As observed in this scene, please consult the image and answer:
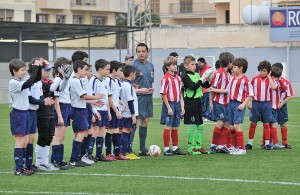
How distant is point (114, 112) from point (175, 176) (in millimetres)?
3276

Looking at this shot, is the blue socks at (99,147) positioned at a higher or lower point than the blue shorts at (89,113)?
lower

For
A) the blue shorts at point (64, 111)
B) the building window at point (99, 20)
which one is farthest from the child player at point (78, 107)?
the building window at point (99, 20)

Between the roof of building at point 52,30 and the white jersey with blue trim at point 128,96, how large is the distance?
20935mm

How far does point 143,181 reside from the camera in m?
12.9

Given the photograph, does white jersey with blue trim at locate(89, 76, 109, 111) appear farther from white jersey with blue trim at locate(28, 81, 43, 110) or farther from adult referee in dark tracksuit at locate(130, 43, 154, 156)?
white jersey with blue trim at locate(28, 81, 43, 110)

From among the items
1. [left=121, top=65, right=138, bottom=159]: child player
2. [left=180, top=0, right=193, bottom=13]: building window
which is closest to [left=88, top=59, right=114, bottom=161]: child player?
[left=121, top=65, right=138, bottom=159]: child player

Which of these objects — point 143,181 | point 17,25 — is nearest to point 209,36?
point 17,25

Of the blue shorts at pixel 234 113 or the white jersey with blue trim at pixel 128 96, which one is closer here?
the white jersey with blue trim at pixel 128 96

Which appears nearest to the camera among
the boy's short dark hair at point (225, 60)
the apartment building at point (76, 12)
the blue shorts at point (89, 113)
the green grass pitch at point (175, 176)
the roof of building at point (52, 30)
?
the green grass pitch at point (175, 176)

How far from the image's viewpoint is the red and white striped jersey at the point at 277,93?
1898 centimetres

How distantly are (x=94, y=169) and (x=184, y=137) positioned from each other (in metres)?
7.20

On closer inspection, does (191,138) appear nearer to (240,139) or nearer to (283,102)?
(240,139)

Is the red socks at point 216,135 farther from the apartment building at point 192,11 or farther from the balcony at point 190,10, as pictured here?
the balcony at point 190,10

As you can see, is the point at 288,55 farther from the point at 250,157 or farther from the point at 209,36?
the point at 250,157
